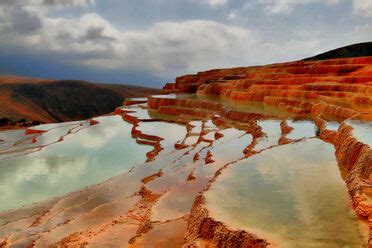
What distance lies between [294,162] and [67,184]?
756 cm

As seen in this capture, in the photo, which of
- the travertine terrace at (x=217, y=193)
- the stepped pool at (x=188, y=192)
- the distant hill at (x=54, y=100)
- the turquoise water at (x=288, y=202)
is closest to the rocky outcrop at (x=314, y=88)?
the travertine terrace at (x=217, y=193)

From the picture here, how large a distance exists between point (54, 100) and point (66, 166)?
5697 cm

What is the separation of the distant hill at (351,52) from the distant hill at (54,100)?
36.3 metres

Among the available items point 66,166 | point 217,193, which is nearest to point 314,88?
point 66,166

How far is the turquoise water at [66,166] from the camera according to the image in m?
12.0

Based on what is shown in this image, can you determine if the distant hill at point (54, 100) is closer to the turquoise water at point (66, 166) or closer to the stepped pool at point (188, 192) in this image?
the turquoise water at point (66, 166)

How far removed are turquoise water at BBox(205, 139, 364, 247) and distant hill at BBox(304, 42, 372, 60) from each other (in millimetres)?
41257

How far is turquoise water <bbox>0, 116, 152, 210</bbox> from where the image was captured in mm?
11953

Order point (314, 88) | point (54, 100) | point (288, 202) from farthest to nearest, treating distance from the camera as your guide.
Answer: point (54, 100) < point (314, 88) < point (288, 202)

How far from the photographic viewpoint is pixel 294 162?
7.73 meters

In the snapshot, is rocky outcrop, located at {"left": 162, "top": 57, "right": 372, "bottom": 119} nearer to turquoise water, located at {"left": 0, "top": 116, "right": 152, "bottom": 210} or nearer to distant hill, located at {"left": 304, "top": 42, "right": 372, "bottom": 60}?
turquoise water, located at {"left": 0, "top": 116, "right": 152, "bottom": 210}

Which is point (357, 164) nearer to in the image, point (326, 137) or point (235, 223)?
point (235, 223)

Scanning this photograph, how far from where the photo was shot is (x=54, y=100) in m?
68.4

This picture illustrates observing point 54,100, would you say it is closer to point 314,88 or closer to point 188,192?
point 314,88
